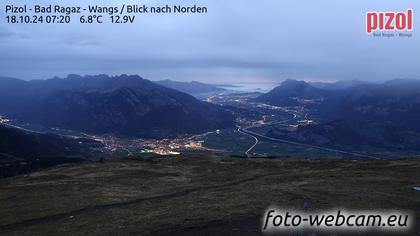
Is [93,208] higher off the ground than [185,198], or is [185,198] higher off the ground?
[185,198]

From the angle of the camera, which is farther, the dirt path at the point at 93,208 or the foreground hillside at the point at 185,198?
the dirt path at the point at 93,208

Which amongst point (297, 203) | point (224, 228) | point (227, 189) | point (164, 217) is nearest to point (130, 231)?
point (164, 217)

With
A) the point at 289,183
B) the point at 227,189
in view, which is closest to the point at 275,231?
the point at 227,189

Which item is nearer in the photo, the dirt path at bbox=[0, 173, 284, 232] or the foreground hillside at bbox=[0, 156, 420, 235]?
the foreground hillside at bbox=[0, 156, 420, 235]

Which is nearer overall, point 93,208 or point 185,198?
point 93,208

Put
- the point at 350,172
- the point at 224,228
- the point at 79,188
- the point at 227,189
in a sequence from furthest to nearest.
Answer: the point at 350,172
the point at 79,188
the point at 227,189
the point at 224,228

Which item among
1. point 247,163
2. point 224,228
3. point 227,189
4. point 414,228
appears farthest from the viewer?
point 247,163

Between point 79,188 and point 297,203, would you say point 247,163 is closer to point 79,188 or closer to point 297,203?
point 79,188

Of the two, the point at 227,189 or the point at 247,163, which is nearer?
the point at 227,189
